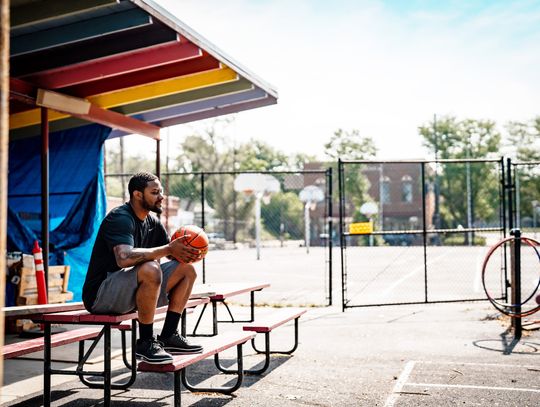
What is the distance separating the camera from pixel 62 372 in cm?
546

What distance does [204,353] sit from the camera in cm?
516

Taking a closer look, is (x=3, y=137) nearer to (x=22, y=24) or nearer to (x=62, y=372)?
(x=62, y=372)

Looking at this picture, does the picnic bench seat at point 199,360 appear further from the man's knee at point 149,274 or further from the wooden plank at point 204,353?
the man's knee at point 149,274

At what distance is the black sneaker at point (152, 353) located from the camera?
4.74 meters

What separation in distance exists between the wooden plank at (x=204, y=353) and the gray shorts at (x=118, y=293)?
1.69 ft

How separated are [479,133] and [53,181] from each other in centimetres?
6818

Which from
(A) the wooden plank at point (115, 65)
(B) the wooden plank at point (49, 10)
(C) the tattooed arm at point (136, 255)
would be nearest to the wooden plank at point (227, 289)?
(C) the tattooed arm at point (136, 255)

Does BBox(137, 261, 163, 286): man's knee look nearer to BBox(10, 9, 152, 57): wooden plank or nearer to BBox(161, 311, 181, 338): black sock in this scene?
BBox(161, 311, 181, 338): black sock

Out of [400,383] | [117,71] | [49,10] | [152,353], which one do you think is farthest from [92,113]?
[400,383]

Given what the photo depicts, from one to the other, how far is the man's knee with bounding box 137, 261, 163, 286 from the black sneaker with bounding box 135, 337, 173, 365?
0.44 meters

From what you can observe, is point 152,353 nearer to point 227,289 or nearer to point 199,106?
point 227,289

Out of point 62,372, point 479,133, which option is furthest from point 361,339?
point 479,133

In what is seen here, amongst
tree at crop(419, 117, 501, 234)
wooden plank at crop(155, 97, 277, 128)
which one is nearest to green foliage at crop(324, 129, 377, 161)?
tree at crop(419, 117, 501, 234)

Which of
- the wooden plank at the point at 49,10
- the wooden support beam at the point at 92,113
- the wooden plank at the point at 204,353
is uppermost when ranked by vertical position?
the wooden plank at the point at 49,10
